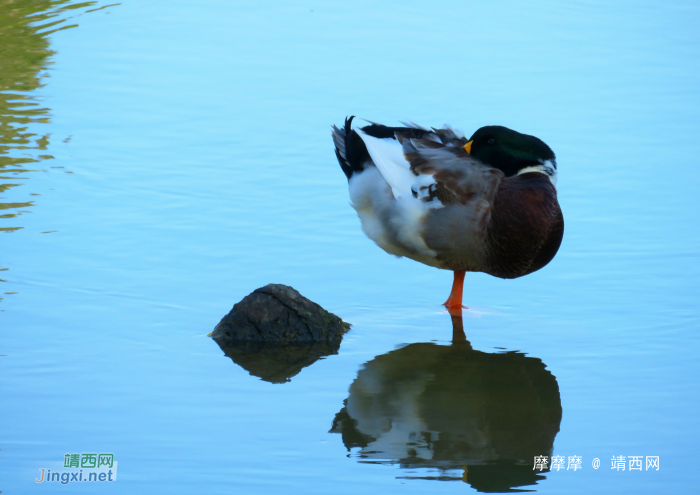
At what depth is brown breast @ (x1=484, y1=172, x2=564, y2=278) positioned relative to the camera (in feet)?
16.7

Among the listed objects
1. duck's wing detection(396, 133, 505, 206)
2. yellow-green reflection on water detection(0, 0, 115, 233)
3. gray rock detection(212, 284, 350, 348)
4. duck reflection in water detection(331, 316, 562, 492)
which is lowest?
duck reflection in water detection(331, 316, 562, 492)

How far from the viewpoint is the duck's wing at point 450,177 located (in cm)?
521

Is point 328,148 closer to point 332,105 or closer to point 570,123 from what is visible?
point 332,105

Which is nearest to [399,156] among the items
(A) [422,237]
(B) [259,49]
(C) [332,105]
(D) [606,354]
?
(A) [422,237]

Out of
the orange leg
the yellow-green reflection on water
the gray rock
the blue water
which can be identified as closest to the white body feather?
the orange leg

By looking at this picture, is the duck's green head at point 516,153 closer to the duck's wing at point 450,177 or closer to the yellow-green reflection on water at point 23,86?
the duck's wing at point 450,177

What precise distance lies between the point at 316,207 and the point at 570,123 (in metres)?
2.68

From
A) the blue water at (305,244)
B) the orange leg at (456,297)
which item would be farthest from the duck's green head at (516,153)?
the blue water at (305,244)

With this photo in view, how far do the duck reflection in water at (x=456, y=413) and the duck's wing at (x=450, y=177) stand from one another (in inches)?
31.5

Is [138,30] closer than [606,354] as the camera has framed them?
No

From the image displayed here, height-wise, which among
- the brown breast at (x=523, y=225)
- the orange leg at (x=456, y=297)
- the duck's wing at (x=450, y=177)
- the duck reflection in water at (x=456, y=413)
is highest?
the duck's wing at (x=450, y=177)

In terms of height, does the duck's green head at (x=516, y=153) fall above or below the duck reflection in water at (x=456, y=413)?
above

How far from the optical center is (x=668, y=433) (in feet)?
13.5

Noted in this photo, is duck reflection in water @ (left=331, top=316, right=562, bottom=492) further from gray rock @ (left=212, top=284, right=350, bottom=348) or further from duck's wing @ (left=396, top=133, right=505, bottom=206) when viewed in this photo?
duck's wing @ (left=396, top=133, right=505, bottom=206)
